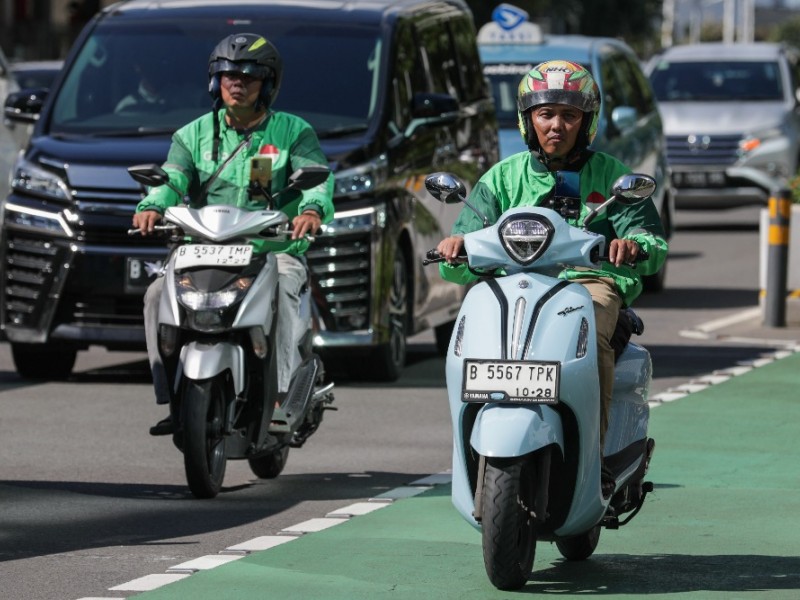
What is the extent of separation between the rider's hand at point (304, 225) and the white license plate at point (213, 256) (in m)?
0.26

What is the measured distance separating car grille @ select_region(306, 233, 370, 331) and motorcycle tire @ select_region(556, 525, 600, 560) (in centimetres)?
528

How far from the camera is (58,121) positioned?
45.0 feet

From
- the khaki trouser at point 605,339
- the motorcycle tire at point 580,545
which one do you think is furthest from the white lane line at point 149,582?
the khaki trouser at point 605,339

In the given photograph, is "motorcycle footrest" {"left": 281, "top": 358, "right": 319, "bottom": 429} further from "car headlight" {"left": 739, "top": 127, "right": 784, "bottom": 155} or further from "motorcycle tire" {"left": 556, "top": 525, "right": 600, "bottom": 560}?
"car headlight" {"left": 739, "top": 127, "right": 784, "bottom": 155}

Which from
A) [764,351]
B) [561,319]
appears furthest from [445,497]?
[764,351]

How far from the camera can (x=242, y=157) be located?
9.97 metres

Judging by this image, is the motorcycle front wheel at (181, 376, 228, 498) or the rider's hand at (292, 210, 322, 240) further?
the rider's hand at (292, 210, 322, 240)

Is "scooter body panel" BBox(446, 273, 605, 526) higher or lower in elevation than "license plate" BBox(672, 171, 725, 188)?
higher

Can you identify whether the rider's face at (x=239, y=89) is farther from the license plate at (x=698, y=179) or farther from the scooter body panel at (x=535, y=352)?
the license plate at (x=698, y=179)

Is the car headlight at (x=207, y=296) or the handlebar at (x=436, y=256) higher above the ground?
the handlebar at (x=436, y=256)

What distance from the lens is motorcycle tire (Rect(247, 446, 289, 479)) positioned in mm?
9914

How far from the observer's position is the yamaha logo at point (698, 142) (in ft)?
88.8

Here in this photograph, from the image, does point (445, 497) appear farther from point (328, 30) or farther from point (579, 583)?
point (328, 30)

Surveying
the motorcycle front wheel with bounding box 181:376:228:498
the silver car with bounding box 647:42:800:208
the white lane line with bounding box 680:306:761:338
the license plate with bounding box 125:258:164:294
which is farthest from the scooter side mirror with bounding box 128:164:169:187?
the silver car with bounding box 647:42:800:208
